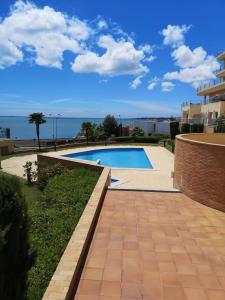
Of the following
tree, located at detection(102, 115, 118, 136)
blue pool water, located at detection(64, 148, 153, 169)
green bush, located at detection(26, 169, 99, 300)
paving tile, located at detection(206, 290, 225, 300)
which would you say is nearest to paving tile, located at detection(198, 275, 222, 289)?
paving tile, located at detection(206, 290, 225, 300)

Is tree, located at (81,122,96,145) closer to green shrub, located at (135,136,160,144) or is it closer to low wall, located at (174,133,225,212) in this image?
green shrub, located at (135,136,160,144)

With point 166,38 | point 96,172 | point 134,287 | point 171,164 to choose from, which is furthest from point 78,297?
point 166,38

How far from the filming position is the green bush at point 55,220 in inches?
180

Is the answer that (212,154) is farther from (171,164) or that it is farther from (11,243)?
(171,164)

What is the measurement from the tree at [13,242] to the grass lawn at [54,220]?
1.38 feet

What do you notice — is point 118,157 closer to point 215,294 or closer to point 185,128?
point 185,128

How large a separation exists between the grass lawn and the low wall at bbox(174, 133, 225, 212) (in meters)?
3.50

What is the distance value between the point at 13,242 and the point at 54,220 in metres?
4.55

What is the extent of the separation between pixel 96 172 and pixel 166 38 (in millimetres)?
13022

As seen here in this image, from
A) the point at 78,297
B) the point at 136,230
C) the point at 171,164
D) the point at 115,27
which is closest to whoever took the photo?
the point at 78,297

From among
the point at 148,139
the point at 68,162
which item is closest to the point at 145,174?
the point at 68,162

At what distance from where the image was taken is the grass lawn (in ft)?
14.9

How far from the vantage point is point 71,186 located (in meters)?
10.2

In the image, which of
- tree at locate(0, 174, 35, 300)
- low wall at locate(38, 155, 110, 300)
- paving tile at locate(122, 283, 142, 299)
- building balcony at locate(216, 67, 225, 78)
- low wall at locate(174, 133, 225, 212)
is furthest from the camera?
building balcony at locate(216, 67, 225, 78)
